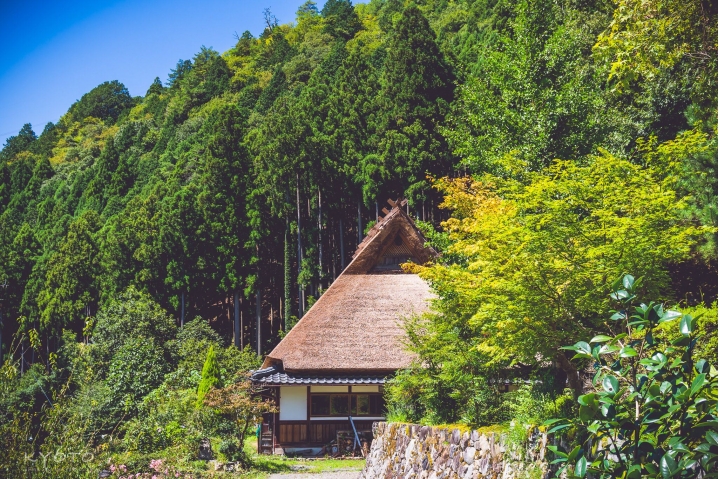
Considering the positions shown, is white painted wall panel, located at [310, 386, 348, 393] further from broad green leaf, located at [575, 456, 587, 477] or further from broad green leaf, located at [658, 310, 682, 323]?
broad green leaf, located at [658, 310, 682, 323]

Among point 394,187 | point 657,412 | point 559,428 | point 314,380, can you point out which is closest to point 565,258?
point 657,412

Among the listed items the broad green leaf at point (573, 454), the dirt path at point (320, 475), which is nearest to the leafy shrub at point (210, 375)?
the dirt path at point (320, 475)

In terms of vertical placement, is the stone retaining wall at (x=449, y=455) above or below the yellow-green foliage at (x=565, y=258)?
below

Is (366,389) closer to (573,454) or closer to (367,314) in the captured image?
(367,314)

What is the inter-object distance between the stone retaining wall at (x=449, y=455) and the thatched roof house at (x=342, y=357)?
632 centimetres

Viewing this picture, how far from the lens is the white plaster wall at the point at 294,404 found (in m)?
22.6

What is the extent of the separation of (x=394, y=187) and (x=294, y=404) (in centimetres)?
1608

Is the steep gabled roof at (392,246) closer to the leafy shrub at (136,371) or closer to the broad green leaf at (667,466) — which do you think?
the leafy shrub at (136,371)

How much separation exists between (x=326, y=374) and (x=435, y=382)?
30.1 feet

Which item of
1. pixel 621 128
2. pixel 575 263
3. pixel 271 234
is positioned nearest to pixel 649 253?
pixel 575 263

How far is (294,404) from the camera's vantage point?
22.6m

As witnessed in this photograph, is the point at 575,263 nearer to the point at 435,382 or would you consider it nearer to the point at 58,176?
the point at 435,382

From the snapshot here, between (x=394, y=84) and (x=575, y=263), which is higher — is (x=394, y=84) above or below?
above

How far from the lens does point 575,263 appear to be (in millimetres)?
9531
